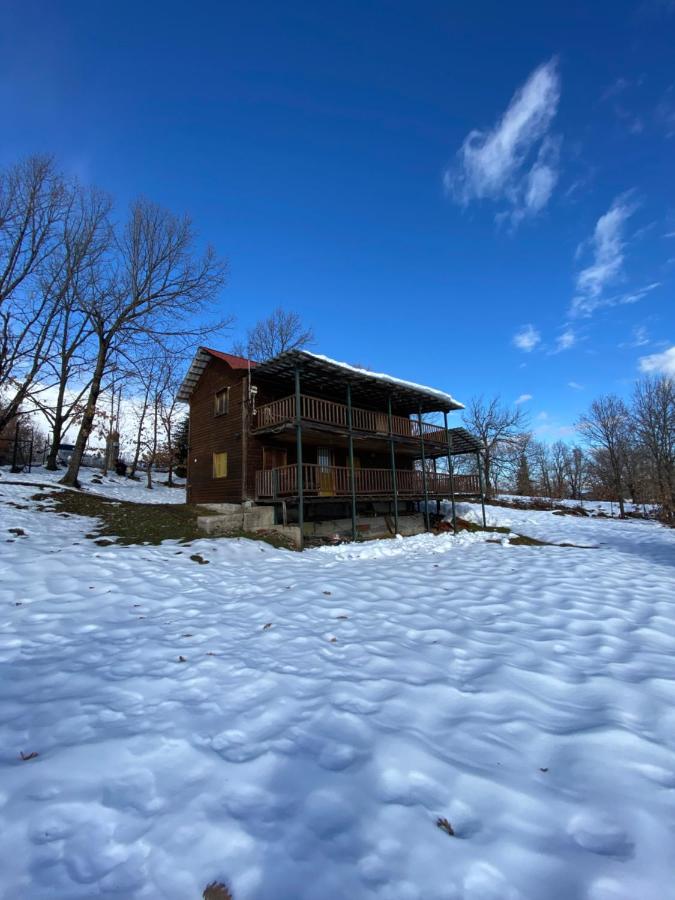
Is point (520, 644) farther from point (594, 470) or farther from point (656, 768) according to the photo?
point (594, 470)

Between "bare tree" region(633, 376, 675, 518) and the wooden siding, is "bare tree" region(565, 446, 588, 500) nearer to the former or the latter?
"bare tree" region(633, 376, 675, 518)

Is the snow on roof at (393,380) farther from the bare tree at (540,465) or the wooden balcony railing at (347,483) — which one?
the bare tree at (540,465)

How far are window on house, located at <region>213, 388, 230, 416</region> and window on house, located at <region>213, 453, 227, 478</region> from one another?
5.67ft

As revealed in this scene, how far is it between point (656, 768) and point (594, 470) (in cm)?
3467

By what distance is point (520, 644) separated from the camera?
13.1ft

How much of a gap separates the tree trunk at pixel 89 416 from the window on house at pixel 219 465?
6181 mm

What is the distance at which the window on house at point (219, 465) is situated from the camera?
16312 mm

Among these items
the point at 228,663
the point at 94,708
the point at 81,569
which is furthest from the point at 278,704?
the point at 81,569

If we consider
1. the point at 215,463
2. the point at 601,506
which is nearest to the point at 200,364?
the point at 215,463

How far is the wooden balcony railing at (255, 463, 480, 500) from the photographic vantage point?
13906 mm

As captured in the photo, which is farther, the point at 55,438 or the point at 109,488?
the point at 109,488

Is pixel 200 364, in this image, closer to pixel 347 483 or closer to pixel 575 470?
pixel 347 483

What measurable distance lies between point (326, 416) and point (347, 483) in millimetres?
2968

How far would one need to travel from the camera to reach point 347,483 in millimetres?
16125
